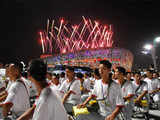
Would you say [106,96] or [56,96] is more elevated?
[56,96]

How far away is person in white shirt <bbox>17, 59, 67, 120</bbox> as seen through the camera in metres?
1.85

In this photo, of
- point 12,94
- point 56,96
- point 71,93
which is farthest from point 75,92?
point 56,96

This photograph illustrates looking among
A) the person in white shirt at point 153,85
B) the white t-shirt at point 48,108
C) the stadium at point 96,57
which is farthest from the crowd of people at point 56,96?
the stadium at point 96,57

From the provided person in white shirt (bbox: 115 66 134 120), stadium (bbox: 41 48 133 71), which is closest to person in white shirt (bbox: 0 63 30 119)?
person in white shirt (bbox: 115 66 134 120)

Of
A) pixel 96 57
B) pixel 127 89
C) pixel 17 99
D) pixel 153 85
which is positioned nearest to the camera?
pixel 17 99

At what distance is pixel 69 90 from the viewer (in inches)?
197

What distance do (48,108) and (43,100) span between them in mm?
95

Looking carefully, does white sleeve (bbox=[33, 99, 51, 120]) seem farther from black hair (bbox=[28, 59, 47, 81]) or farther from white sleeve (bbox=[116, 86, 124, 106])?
white sleeve (bbox=[116, 86, 124, 106])

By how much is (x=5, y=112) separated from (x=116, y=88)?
80.8 inches

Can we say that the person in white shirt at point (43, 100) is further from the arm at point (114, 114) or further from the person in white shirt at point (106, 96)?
the person in white shirt at point (106, 96)

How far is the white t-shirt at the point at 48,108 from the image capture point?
6.04 ft

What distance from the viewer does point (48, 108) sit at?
1.85m

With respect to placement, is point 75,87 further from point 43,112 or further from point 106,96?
point 43,112

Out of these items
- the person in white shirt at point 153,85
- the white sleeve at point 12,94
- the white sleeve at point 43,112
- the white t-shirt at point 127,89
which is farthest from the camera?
the person in white shirt at point 153,85
